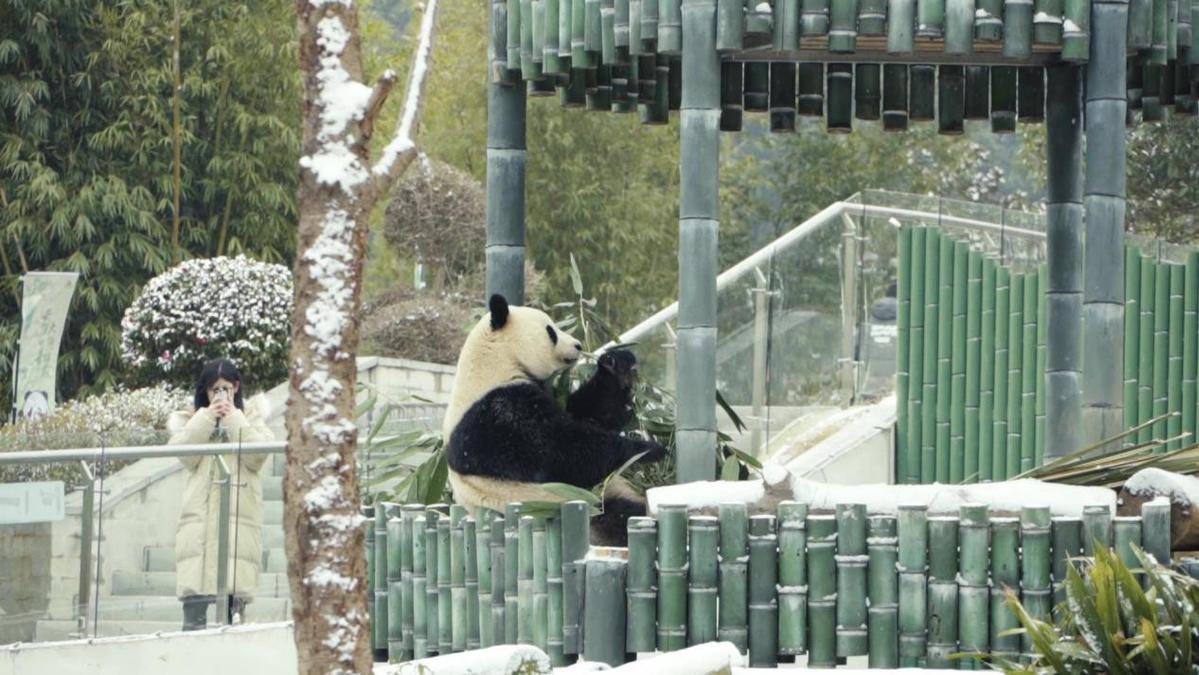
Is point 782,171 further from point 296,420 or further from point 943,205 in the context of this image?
point 296,420

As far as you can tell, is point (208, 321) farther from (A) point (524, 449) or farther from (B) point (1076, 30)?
(B) point (1076, 30)

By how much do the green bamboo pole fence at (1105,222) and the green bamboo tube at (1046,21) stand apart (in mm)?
168

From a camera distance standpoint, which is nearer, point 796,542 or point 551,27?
point 796,542

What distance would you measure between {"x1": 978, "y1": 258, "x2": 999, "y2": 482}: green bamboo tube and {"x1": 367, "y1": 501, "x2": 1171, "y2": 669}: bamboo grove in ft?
15.9

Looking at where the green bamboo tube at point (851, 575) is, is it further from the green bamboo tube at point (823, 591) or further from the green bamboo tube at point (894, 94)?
the green bamboo tube at point (894, 94)

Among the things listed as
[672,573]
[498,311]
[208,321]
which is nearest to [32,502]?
[498,311]

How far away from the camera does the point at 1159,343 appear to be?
9531mm

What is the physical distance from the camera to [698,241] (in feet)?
20.7

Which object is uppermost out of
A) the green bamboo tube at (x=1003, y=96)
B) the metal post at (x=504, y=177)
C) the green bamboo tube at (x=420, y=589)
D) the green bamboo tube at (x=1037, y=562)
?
the green bamboo tube at (x=1003, y=96)

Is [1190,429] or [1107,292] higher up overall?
[1107,292]

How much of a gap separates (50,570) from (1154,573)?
5.46 m

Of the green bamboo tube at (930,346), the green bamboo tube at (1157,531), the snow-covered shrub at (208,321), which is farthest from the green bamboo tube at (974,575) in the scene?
the snow-covered shrub at (208,321)

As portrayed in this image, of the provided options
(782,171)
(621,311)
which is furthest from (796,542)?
(782,171)

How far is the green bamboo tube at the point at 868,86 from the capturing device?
8008 mm
